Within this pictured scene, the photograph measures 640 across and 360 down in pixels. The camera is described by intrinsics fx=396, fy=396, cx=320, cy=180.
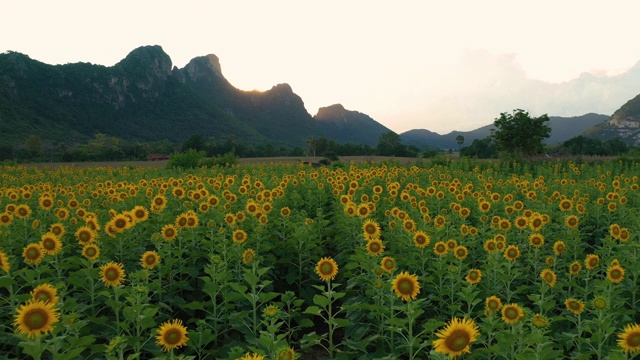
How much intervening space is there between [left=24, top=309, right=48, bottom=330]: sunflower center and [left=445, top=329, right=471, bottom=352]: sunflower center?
2.78 m

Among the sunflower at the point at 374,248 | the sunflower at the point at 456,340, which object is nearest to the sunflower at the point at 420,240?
the sunflower at the point at 374,248

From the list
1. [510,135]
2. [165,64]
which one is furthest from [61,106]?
[510,135]

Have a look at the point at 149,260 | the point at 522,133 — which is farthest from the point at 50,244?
the point at 522,133

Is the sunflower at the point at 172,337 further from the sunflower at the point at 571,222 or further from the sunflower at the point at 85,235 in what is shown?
the sunflower at the point at 571,222

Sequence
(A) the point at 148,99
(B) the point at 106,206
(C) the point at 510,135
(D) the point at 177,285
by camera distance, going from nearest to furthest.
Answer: (D) the point at 177,285, (B) the point at 106,206, (C) the point at 510,135, (A) the point at 148,99

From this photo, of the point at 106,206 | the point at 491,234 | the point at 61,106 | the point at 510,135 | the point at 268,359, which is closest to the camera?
the point at 268,359

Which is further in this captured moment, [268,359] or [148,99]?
[148,99]

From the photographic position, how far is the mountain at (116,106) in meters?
113

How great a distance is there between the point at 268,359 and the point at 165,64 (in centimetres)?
20260

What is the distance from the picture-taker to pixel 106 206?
8523mm

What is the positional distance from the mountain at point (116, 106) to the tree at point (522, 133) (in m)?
93.0

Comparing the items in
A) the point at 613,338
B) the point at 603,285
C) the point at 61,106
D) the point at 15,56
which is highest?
the point at 15,56

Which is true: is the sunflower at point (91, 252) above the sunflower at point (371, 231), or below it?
below

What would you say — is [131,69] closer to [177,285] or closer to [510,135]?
[510,135]
